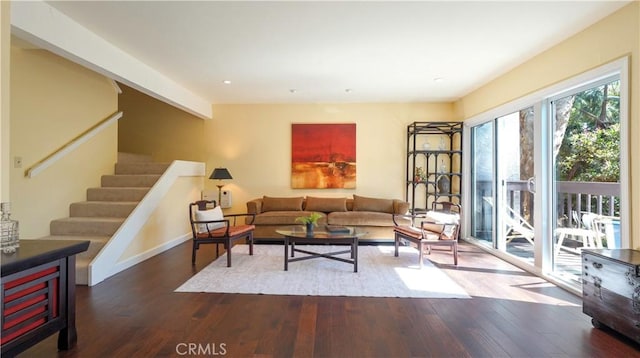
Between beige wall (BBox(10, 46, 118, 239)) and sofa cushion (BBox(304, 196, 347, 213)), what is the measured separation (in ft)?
12.0

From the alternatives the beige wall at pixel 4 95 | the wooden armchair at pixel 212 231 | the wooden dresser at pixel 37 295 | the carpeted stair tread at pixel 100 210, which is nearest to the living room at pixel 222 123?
the beige wall at pixel 4 95

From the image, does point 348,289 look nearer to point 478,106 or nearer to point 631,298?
point 631,298

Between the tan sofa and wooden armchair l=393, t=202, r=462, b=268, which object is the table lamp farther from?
wooden armchair l=393, t=202, r=462, b=268

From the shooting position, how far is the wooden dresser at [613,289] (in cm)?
206

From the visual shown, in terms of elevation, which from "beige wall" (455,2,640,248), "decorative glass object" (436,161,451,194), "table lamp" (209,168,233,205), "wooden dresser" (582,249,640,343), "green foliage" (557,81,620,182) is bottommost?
"wooden dresser" (582,249,640,343)

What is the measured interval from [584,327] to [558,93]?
8.10ft

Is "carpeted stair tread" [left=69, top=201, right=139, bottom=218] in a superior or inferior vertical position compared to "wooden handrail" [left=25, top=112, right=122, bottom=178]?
inferior

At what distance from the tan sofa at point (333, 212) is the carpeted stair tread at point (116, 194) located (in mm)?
1738

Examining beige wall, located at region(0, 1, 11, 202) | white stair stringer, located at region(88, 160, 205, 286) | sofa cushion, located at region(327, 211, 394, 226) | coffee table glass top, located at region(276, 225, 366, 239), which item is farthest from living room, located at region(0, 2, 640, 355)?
coffee table glass top, located at region(276, 225, 366, 239)

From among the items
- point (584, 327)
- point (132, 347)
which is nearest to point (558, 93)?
point (584, 327)

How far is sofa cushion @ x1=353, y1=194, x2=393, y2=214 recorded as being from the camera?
572cm

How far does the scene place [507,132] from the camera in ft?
14.7

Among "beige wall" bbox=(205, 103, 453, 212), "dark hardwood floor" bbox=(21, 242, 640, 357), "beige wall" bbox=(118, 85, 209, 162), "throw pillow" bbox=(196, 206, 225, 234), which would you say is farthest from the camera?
"beige wall" bbox=(118, 85, 209, 162)

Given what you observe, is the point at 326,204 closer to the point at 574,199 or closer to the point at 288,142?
the point at 288,142
